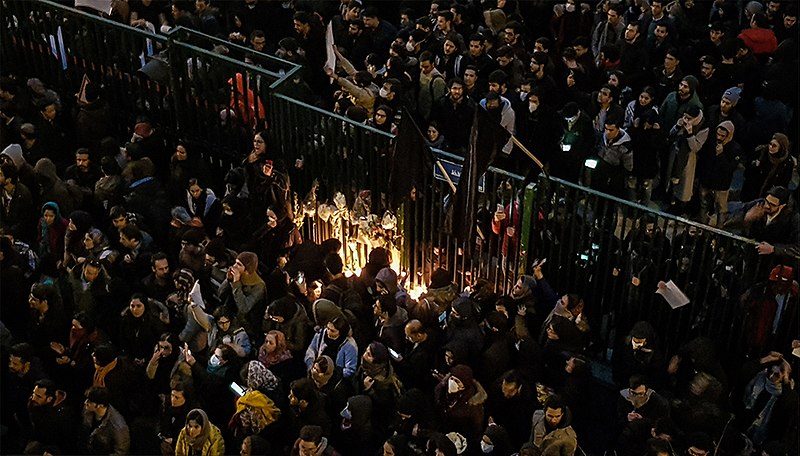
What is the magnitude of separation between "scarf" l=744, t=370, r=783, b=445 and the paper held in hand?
0.98 meters

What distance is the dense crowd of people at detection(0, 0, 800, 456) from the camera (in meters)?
9.78

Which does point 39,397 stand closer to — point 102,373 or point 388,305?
point 102,373

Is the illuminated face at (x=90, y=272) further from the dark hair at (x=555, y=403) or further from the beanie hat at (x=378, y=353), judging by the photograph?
the dark hair at (x=555, y=403)

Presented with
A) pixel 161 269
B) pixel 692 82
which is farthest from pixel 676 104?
pixel 161 269

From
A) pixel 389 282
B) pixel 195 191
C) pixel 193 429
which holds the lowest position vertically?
pixel 193 429

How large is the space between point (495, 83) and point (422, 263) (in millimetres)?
2326

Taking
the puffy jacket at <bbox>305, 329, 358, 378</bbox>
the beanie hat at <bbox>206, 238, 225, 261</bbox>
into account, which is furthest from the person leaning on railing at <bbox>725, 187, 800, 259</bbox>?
the beanie hat at <bbox>206, 238, 225, 261</bbox>

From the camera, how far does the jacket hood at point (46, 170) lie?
1238 cm

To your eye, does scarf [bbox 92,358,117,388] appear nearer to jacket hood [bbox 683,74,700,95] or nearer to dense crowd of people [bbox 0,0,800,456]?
dense crowd of people [bbox 0,0,800,456]

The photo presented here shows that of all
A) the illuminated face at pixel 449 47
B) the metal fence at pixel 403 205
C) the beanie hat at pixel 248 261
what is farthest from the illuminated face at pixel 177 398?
the illuminated face at pixel 449 47

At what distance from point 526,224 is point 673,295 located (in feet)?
5.23

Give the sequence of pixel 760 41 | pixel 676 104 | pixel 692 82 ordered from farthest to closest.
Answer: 1. pixel 760 41
2. pixel 676 104
3. pixel 692 82

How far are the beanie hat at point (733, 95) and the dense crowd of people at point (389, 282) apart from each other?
47 millimetres

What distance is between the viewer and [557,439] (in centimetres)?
944
